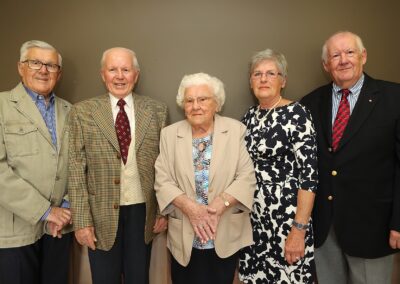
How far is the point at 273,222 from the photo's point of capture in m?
1.89

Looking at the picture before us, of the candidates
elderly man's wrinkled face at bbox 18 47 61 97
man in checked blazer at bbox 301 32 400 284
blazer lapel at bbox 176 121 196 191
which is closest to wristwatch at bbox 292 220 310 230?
man in checked blazer at bbox 301 32 400 284

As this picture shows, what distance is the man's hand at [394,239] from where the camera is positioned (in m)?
1.79

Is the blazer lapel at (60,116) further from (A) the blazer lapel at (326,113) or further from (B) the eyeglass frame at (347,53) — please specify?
(B) the eyeglass frame at (347,53)

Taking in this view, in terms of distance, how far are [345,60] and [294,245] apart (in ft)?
3.94

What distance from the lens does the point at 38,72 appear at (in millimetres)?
1991

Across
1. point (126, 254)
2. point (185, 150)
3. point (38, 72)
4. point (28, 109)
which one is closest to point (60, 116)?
point (28, 109)

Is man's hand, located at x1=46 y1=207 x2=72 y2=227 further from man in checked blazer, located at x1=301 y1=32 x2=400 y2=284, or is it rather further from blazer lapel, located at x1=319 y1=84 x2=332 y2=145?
blazer lapel, located at x1=319 y1=84 x2=332 y2=145

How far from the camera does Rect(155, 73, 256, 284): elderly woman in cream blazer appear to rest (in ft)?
5.84

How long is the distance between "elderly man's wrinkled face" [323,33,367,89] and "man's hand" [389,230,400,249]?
3.09 feet

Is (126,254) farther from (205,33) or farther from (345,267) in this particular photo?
(205,33)

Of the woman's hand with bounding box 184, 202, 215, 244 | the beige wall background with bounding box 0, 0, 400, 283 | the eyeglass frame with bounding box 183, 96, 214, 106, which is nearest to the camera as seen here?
the woman's hand with bounding box 184, 202, 215, 244

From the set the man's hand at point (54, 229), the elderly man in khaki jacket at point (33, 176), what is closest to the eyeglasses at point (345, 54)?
the elderly man in khaki jacket at point (33, 176)

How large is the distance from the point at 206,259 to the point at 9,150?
140 cm

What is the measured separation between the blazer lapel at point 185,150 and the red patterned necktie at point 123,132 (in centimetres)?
33
